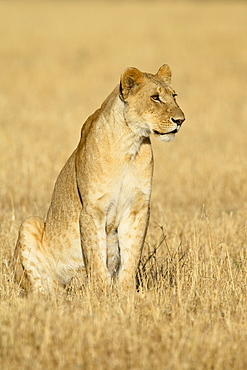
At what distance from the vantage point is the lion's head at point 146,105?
5824 millimetres

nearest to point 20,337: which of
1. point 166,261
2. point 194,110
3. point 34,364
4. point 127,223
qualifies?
point 34,364

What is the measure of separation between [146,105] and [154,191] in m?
5.32

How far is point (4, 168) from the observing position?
12.1 metres

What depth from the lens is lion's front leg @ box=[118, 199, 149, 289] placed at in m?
6.05

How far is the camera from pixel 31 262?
6.56 m

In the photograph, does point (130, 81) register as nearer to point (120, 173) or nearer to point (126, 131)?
point (126, 131)

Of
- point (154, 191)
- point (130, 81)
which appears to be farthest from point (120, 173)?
point (154, 191)

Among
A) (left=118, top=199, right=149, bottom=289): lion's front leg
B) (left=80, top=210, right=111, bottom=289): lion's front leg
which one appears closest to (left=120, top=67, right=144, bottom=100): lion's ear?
(left=118, top=199, right=149, bottom=289): lion's front leg

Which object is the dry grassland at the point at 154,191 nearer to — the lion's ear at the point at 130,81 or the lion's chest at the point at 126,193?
the lion's chest at the point at 126,193

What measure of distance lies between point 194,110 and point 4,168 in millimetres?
7750

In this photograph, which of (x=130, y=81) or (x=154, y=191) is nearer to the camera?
(x=130, y=81)

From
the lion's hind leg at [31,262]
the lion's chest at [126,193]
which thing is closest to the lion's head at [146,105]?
the lion's chest at [126,193]

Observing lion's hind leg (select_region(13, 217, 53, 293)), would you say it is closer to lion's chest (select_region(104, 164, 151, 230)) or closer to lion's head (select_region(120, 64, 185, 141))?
lion's chest (select_region(104, 164, 151, 230))

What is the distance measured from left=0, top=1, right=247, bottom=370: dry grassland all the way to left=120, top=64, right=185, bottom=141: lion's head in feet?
4.18
